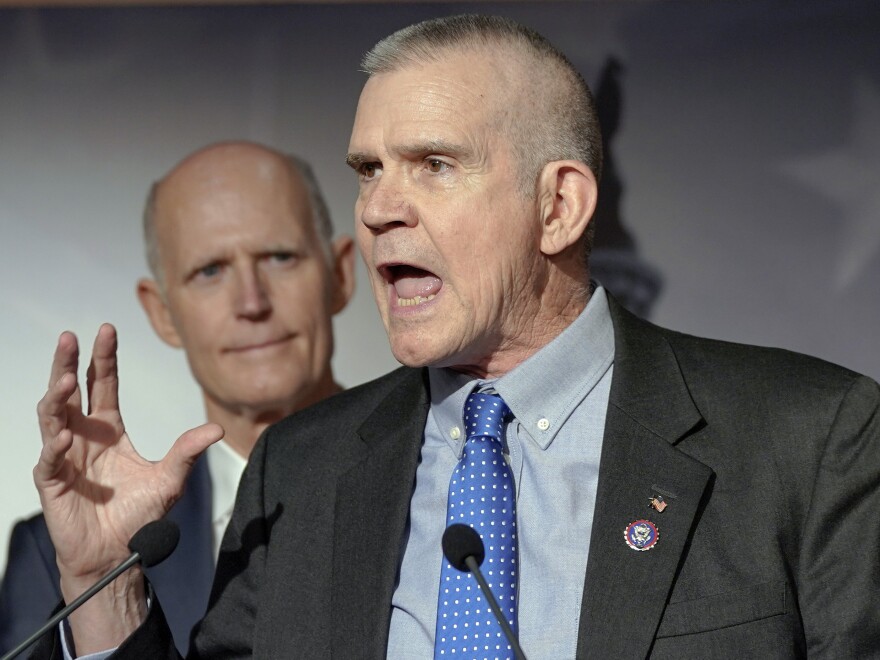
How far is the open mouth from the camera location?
7.12 ft

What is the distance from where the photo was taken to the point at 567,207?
2.28 meters

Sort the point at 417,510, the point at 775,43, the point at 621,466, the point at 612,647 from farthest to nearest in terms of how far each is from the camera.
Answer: the point at 775,43, the point at 417,510, the point at 621,466, the point at 612,647

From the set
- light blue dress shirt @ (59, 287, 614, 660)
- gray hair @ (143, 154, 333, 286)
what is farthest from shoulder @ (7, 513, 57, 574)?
light blue dress shirt @ (59, 287, 614, 660)

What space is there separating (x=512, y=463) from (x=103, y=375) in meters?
0.72

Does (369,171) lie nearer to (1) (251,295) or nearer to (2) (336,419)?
(2) (336,419)

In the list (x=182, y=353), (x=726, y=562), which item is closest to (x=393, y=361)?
(x=182, y=353)

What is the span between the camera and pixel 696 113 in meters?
3.20

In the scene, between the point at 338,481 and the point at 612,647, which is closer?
the point at 612,647

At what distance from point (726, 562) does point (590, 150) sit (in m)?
0.81

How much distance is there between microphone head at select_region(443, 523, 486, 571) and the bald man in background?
4.86 feet

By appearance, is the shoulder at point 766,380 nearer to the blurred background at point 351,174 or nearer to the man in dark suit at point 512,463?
the man in dark suit at point 512,463

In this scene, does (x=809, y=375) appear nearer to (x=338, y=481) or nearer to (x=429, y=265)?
(x=429, y=265)

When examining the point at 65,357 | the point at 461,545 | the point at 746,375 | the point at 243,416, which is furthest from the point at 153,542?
the point at 243,416

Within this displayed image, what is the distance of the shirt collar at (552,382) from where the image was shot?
2.17 metres
